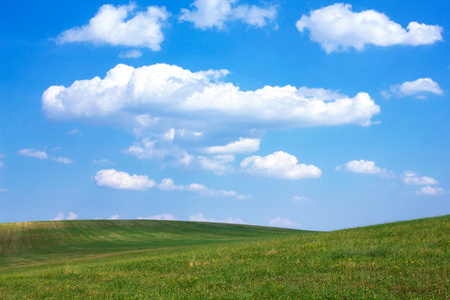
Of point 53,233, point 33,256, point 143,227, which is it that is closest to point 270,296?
point 33,256

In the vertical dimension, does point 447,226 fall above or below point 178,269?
above

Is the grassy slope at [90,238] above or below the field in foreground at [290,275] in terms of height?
below

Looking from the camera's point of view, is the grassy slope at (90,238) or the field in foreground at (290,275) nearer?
the field in foreground at (290,275)

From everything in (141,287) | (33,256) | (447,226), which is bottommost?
(33,256)

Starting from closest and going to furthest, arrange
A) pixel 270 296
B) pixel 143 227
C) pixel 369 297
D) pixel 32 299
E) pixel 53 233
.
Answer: pixel 369 297 < pixel 270 296 < pixel 32 299 < pixel 53 233 < pixel 143 227

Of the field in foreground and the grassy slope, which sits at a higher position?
the field in foreground

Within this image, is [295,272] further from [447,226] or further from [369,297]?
[447,226]

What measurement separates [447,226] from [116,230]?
73.5m

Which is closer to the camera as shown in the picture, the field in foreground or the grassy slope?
the field in foreground

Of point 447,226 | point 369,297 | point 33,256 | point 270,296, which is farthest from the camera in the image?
point 33,256

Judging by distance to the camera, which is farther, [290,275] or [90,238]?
[90,238]

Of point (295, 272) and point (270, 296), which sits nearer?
point (270, 296)

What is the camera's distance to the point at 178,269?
18.4 m

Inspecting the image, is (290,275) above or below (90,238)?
above
